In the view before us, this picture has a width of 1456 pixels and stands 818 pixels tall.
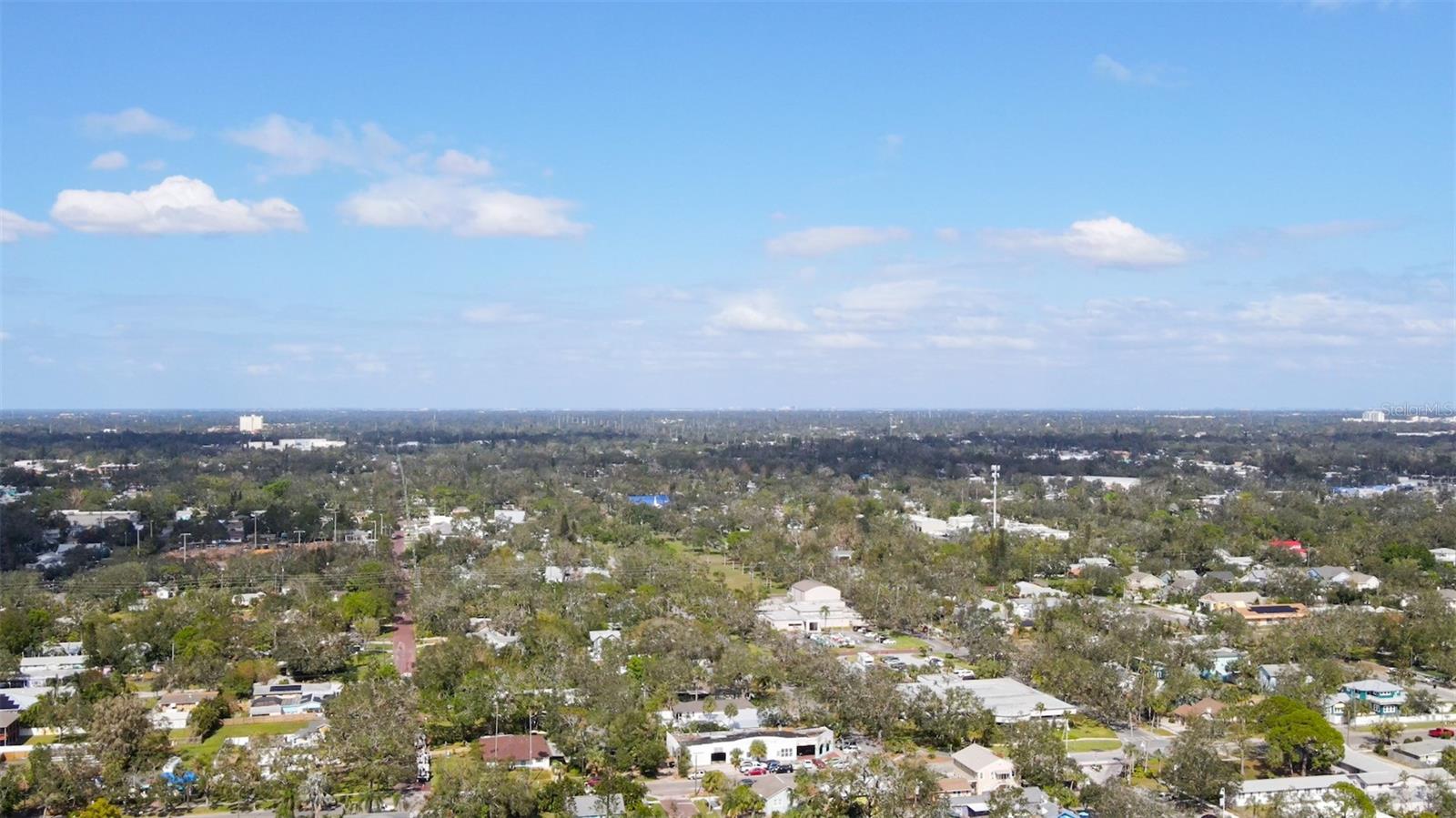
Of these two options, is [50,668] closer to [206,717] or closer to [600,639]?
[206,717]

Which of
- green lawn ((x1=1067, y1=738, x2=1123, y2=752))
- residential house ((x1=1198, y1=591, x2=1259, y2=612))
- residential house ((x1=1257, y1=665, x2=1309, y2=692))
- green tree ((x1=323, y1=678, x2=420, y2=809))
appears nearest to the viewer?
green tree ((x1=323, y1=678, x2=420, y2=809))

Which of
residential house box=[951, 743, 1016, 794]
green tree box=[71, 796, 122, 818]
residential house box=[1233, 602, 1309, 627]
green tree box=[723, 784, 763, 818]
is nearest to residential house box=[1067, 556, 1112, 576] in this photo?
residential house box=[1233, 602, 1309, 627]

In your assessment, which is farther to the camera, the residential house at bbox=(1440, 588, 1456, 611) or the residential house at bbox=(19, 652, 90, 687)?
the residential house at bbox=(1440, 588, 1456, 611)

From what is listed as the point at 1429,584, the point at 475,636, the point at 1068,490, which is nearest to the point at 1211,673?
the point at 1429,584

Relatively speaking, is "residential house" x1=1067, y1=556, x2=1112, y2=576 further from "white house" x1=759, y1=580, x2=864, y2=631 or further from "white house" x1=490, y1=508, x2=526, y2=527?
"white house" x1=490, y1=508, x2=526, y2=527

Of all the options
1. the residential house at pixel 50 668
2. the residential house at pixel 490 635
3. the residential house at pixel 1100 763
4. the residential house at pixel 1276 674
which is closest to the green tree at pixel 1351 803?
the residential house at pixel 1100 763

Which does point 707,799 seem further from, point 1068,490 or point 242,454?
point 242,454
